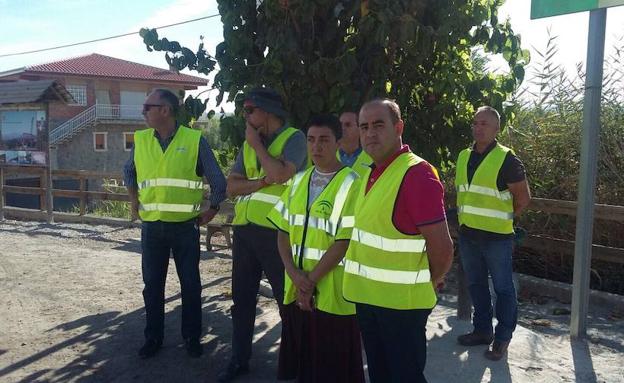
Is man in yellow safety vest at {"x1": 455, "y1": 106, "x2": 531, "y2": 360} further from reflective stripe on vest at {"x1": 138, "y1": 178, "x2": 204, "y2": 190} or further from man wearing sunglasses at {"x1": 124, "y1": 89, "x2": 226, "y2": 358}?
reflective stripe on vest at {"x1": 138, "y1": 178, "x2": 204, "y2": 190}

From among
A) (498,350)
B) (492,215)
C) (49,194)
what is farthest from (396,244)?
(49,194)

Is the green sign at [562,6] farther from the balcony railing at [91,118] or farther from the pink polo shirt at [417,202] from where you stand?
the balcony railing at [91,118]

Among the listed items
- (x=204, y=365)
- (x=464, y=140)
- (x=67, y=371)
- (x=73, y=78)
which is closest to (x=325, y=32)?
(x=464, y=140)

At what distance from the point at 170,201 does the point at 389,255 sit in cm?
227

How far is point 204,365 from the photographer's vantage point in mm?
4422

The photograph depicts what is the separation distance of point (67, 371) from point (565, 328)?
176 inches

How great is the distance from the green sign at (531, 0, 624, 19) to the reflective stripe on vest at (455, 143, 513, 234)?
1.30m

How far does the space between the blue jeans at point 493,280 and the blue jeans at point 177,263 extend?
2127 millimetres

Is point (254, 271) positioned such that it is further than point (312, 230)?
Yes

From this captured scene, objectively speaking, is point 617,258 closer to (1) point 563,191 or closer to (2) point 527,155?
(1) point 563,191

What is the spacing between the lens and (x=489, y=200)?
14.4 feet

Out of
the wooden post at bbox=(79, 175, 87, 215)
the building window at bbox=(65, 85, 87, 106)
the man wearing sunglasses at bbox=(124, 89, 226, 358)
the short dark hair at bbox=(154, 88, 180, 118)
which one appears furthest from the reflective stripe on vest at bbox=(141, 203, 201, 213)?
the building window at bbox=(65, 85, 87, 106)

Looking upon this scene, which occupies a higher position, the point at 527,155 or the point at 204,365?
the point at 527,155

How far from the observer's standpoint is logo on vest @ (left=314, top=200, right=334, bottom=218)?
3.15 m
